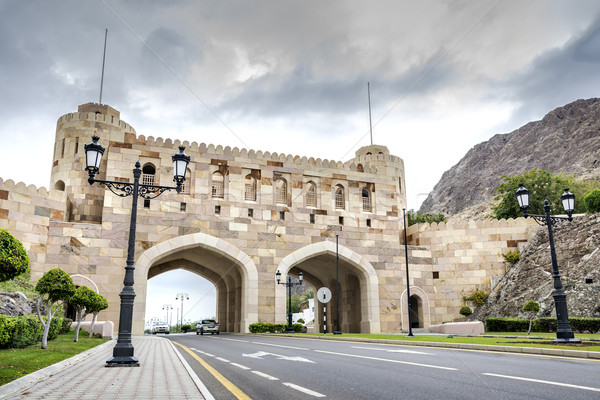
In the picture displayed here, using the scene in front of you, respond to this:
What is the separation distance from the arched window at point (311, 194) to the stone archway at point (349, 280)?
10.5ft

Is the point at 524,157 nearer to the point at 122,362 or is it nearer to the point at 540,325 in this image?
the point at 540,325

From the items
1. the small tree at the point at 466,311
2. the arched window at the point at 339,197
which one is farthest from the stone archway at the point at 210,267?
the small tree at the point at 466,311

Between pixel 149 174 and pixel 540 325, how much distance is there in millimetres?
25037

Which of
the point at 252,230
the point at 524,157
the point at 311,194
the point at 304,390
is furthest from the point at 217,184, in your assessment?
the point at 524,157

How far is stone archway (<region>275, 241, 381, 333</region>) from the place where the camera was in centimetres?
3319

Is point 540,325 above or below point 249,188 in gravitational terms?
below

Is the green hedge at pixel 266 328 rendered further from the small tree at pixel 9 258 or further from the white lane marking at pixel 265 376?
the small tree at pixel 9 258

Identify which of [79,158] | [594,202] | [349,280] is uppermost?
[79,158]

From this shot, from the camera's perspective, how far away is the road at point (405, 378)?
Answer: 21.0ft

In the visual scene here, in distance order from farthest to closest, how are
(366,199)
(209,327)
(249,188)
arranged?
(366,199)
(209,327)
(249,188)

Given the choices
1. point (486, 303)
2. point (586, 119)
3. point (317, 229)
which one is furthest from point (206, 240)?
point (586, 119)

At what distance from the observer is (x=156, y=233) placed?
30.4m

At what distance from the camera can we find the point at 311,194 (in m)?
36.0

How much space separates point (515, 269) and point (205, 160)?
2270cm
